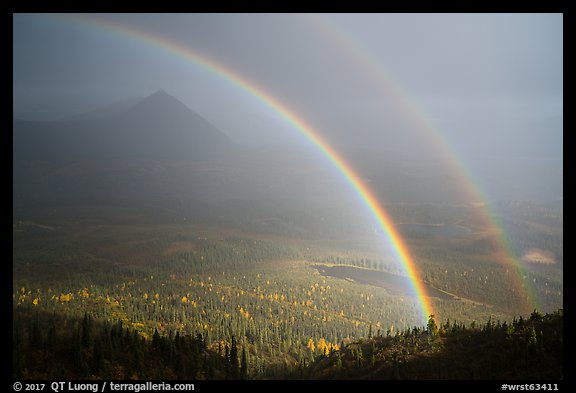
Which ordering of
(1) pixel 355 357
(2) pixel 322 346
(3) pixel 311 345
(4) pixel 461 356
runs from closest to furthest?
1. (4) pixel 461 356
2. (1) pixel 355 357
3. (3) pixel 311 345
4. (2) pixel 322 346

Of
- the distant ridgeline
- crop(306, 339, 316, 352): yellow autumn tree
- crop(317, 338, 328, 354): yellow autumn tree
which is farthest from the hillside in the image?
crop(306, 339, 316, 352): yellow autumn tree

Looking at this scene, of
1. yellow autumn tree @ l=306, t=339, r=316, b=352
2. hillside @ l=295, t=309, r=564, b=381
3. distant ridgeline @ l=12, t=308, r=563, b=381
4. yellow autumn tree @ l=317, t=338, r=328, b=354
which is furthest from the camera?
yellow autumn tree @ l=306, t=339, r=316, b=352

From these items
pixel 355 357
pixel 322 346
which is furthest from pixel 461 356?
pixel 322 346

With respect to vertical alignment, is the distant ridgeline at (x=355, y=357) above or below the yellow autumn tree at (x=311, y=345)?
above

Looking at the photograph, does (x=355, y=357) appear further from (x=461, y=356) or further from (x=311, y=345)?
(x=311, y=345)

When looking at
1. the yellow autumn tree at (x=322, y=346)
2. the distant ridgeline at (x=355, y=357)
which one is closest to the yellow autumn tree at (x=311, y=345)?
the yellow autumn tree at (x=322, y=346)

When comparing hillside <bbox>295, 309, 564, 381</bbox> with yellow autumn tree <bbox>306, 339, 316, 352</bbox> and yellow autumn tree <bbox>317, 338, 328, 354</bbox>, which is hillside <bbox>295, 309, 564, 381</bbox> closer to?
yellow autumn tree <bbox>317, 338, 328, 354</bbox>

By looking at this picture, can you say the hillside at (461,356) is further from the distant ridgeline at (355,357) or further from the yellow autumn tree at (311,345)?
the yellow autumn tree at (311,345)
